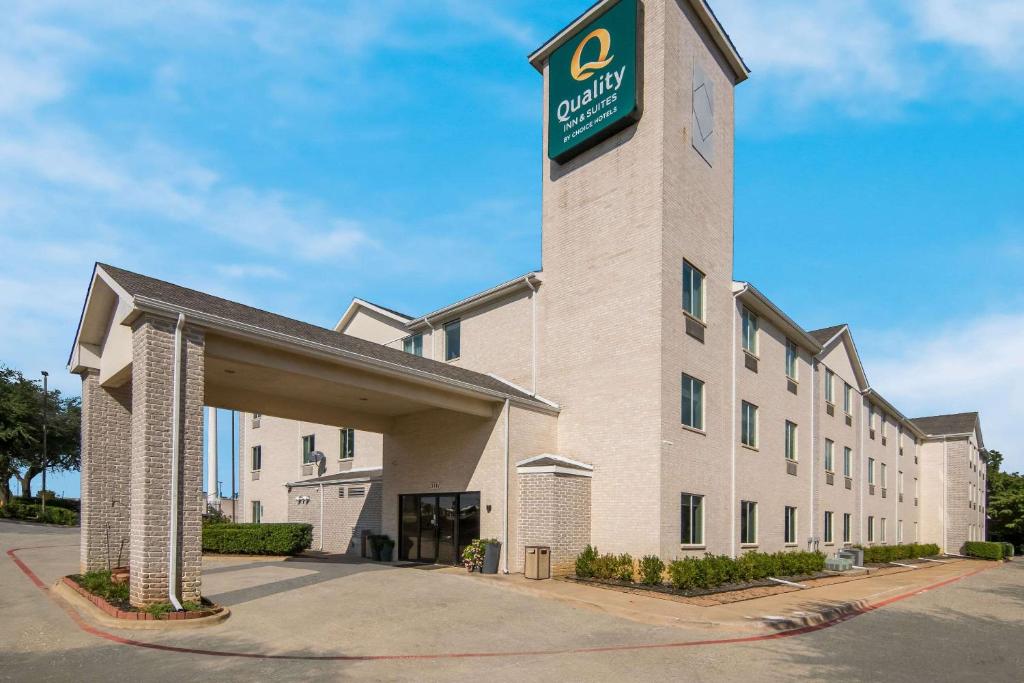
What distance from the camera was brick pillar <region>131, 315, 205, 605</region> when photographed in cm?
1254

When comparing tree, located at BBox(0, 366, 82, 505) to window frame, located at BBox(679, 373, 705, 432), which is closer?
window frame, located at BBox(679, 373, 705, 432)

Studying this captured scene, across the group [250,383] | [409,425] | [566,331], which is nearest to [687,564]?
[566,331]

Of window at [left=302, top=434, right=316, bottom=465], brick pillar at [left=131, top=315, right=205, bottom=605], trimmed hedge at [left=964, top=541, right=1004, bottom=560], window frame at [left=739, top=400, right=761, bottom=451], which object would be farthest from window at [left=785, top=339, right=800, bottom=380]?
trimmed hedge at [left=964, top=541, right=1004, bottom=560]

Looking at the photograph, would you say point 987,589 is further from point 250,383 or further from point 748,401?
point 250,383

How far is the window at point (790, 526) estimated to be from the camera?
Result: 2688 cm

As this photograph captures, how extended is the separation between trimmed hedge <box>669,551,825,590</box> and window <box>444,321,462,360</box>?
36.9 ft

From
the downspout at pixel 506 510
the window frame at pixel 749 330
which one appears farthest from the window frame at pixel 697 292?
the downspout at pixel 506 510

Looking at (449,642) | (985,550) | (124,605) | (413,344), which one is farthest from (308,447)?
(985,550)

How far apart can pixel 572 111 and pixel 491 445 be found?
11010 millimetres

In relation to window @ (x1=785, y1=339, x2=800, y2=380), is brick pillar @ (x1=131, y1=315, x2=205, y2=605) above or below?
below

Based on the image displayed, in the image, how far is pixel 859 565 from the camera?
30844mm

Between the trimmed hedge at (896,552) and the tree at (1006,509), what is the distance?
1838 cm

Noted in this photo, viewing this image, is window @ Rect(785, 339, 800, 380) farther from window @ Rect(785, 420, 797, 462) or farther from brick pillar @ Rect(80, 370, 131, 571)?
brick pillar @ Rect(80, 370, 131, 571)

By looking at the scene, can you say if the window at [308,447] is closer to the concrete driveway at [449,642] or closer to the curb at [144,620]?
the concrete driveway at [449,642]
